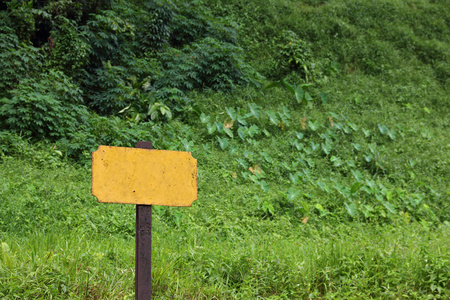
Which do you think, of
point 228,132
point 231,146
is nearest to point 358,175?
point 231,146

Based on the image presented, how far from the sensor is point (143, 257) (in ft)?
7.32

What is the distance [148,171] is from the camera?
2287 millimetres

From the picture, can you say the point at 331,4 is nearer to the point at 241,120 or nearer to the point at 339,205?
the point at 241,120

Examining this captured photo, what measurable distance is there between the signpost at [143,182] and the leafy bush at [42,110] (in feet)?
14.0

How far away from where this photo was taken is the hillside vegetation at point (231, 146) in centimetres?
323

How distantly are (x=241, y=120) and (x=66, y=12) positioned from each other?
4.00 m

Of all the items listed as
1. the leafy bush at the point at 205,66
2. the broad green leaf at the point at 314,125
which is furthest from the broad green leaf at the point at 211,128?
the broad green leaf at the point at 314,125

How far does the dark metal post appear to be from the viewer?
2.19 m

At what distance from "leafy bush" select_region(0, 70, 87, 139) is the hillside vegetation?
0.03 meters

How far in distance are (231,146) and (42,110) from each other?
9.60 ft

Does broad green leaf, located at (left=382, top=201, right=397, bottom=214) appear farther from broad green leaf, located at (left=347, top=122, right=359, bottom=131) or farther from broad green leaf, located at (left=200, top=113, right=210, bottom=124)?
broad green leaf, located at (left=200, top=113, right=210, bottom=124)

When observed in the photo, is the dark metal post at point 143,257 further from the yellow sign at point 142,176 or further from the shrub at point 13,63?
the shrub at point 13,63

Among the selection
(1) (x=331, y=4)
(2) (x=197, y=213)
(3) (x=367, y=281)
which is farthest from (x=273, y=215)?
(1) (x=331, y=4)

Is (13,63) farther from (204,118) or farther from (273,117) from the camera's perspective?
(273,117)
